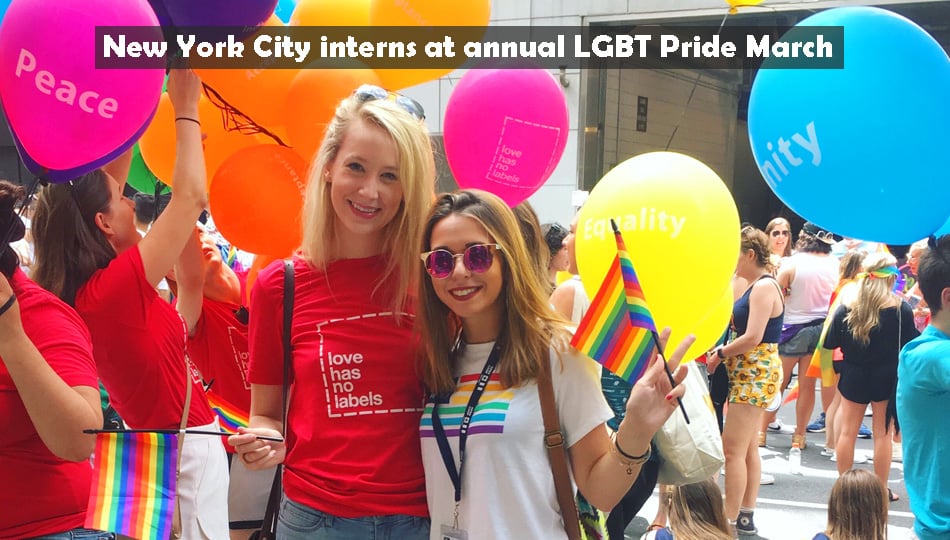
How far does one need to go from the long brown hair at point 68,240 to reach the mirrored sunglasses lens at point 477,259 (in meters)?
1.10

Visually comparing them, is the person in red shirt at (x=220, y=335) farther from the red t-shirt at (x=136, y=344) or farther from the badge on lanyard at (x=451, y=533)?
the badge on lanyard at (x=451, y=533)

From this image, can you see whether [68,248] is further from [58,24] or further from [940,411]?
[940,411]

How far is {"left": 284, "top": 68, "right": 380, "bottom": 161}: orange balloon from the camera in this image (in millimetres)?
2906

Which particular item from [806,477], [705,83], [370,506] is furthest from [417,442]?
[705,83]

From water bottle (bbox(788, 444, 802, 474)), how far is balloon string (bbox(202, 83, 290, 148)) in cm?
545

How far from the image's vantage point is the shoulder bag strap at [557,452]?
Result: 1.96 meters

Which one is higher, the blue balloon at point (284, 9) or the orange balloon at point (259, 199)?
the blue balloon at point (284, 9)

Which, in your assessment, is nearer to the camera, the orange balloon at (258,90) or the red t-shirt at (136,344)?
the red t-shirt at (136,344)

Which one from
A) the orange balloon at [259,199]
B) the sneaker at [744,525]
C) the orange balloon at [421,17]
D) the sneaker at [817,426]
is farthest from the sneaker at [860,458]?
the orange balloon at [259,199]

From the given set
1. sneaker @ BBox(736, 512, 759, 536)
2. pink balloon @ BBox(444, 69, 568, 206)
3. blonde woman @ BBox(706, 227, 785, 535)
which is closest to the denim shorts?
blonde woman @ BBox(706, 227, 785, 535)

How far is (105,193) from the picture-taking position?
2.51 meters

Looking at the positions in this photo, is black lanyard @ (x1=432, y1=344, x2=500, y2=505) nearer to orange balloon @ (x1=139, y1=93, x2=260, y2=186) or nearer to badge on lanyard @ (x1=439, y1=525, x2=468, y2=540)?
badge on lanyard @ (x1=439, y1=525, x2=468, y2=540)

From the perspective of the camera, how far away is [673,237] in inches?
96.6

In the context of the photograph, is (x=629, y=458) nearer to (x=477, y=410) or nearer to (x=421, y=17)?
(x=477, y=410)
